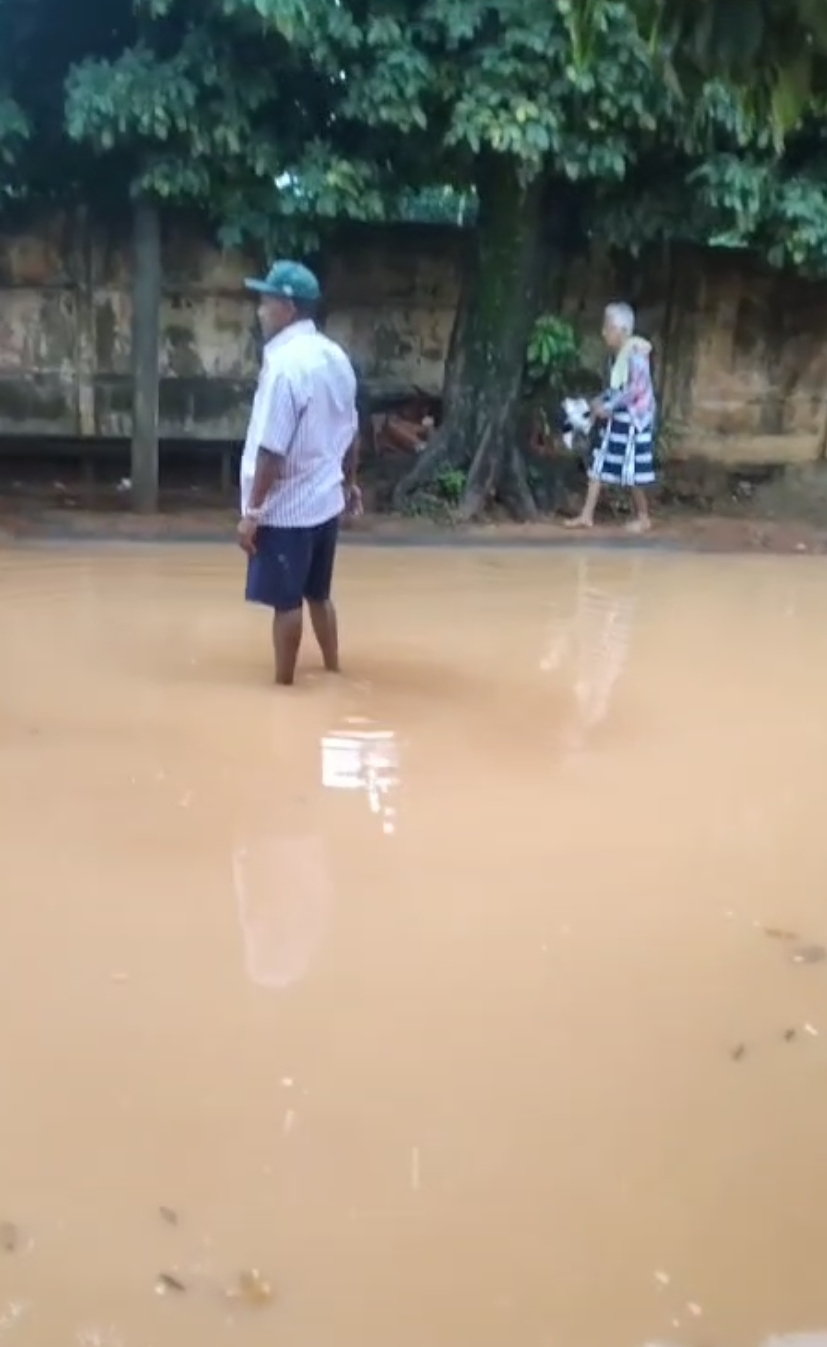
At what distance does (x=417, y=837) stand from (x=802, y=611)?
4.22 metres

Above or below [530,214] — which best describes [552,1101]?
below

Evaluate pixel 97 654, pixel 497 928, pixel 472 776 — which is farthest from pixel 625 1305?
pixel 97 654

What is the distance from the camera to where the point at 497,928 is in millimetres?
4082

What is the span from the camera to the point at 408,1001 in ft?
12.0

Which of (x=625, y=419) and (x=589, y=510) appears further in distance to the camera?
(x=589, y=510)

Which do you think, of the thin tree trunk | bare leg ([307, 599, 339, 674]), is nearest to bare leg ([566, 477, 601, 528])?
the thin tree trunk

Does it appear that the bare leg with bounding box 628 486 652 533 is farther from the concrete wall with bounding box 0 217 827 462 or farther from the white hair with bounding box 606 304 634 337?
A: the concrete wall with bounding box 0 217 827 462

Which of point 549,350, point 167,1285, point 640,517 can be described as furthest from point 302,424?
point 640,517

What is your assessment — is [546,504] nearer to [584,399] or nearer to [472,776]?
[584,399]

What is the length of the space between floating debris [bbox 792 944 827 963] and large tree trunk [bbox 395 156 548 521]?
6836 mm

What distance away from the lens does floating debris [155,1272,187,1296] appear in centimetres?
262

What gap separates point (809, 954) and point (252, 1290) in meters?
1.91

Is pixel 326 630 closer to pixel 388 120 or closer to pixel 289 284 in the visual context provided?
pixel 289 284

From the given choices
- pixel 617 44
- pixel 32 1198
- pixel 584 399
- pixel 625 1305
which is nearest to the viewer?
pixel 625 1305
